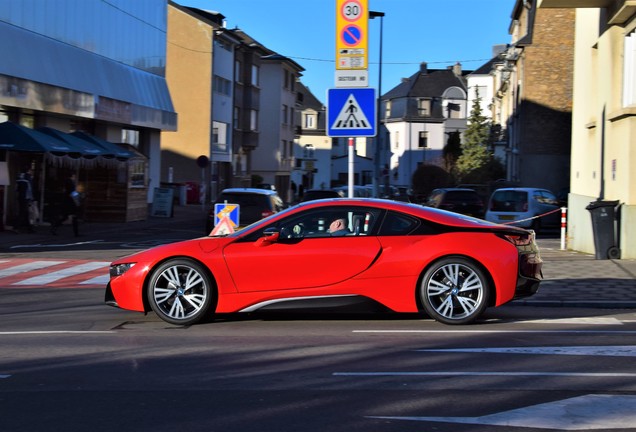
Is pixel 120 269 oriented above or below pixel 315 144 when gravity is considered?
below

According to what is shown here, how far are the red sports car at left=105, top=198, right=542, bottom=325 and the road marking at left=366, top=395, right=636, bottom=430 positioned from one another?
3.36 metres

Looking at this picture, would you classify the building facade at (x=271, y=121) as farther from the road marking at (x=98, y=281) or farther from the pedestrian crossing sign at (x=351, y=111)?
the pedestrian crossing sign at (x=351, y=111)

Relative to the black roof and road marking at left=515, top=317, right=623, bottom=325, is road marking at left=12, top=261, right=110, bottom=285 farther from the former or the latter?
the black roof

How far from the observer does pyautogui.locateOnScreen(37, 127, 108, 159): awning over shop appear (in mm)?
27766

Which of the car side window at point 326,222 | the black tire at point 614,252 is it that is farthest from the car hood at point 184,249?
the black tire at point 614,252

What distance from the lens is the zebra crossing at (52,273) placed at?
1374 cm

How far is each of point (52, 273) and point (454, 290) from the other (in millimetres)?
8590

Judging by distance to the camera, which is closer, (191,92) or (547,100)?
(547,100)

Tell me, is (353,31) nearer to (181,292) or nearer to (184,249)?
(184,249)

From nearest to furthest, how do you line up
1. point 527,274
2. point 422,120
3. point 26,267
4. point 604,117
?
point 527,274 < point 26,267 < point 604,117 < point 422,120

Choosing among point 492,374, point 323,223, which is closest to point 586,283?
point 323,223

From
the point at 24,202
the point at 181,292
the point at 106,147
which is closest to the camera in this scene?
the point at 181,292

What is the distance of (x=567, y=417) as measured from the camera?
5.53 metres

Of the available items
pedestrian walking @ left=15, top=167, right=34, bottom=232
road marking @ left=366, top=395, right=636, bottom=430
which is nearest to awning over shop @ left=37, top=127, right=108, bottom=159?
pedestrian walking @ left=15, top=167, right=34, bottom=232
